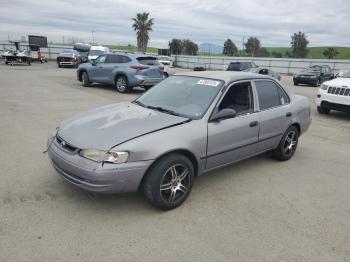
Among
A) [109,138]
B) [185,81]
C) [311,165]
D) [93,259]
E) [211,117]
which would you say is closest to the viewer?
[93,259]

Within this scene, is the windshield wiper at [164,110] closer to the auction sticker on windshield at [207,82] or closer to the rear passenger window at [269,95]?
the auction sticker on windshield at [207,82]

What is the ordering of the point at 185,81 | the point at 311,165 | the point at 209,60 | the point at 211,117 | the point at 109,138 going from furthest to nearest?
the point at 209,60 < the point at 311,165 < the point at 185,81 < the point at 211,117 < the point at 109,138

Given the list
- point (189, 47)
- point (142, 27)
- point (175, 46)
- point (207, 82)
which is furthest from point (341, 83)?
point (189, 47)

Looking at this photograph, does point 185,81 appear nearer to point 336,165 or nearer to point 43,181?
point 43,181

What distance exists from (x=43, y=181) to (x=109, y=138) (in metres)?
1.46

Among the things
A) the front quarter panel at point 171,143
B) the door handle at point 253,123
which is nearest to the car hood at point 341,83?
the door handle at point 253,123

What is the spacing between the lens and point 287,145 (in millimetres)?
5594

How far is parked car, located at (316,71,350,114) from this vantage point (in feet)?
30.6

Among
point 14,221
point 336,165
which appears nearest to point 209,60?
point 336,165

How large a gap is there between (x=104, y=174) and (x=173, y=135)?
0.89 metres

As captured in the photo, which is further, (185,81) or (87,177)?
(185,81)

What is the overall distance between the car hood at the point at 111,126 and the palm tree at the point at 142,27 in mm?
63105

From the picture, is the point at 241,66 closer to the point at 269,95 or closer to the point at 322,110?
the point at 322,110

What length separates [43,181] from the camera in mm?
4352
